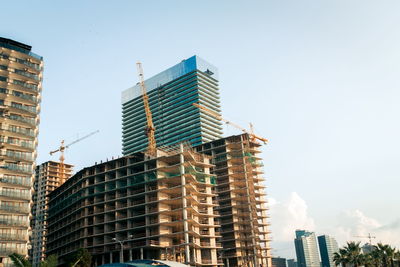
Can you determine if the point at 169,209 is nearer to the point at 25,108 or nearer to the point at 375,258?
the point at 25,108

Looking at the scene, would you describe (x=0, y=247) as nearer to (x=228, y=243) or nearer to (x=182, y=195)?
(x=182, y=195)

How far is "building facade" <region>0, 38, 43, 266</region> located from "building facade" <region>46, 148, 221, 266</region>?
26075 millimetres

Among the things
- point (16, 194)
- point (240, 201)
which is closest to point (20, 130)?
point (16, 194)

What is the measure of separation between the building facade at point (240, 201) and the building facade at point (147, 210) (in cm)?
1545

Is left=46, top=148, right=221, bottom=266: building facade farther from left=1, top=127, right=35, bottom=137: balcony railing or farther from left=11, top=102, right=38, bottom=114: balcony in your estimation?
left=11, top=102, right=38, bottom=114: balcony

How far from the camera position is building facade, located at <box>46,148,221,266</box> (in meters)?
110

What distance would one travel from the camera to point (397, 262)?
4400 inches

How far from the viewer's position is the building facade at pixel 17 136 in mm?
95062

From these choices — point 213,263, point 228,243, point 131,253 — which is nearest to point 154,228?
point 131,253

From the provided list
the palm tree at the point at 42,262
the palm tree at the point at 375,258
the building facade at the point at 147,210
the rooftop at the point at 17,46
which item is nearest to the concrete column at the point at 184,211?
the building facade at the point at 147,210

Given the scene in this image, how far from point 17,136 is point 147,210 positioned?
4025cm

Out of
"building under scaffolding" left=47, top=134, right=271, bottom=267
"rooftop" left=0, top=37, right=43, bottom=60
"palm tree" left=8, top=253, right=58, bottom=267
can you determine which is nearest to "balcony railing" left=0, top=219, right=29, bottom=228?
"building under scaffolding" left=47, top=134, right=271, bottom=267

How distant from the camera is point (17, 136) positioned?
105 metres

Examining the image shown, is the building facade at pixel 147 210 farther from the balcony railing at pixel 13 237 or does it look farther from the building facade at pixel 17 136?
the building facade at pixel 17 136
